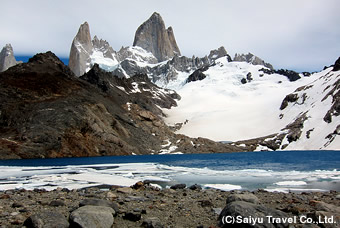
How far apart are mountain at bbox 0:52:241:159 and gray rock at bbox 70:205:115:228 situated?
273 feet

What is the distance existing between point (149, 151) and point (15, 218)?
109227 millimetres

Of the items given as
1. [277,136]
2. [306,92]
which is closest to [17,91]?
[277,136]

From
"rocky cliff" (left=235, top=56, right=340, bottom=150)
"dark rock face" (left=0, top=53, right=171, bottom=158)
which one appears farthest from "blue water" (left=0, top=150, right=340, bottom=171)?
"rocky cliff" (left=235, top=56, right=340, bottom=150)

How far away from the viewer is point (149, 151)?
398 ft

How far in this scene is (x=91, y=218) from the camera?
37.3 feet

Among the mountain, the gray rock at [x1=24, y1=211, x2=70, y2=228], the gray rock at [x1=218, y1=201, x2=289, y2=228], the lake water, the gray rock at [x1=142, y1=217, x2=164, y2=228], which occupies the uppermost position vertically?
the mountain

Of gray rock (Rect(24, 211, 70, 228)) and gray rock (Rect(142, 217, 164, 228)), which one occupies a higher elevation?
gray rock (Rect(24, 211, 70, 228))

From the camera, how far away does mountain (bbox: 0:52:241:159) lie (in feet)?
302

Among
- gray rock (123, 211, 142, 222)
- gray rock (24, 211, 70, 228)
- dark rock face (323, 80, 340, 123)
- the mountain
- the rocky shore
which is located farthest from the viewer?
dark rock face (323, 80, 340, 123)

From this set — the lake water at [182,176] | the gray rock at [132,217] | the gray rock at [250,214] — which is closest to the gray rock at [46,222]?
the gray rock at [132,217]

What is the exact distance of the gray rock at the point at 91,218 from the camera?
11000 mm

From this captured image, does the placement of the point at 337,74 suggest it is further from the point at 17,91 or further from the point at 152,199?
the point at 152,199

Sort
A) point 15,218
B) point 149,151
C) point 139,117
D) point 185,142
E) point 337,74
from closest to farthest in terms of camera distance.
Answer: point 15,218 → point 149,151 → point 185,142 → point 139,117 → point 337,74

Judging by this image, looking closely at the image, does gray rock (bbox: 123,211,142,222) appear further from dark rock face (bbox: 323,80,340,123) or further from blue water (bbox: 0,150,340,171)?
dark rock face (bbox: 323,80,340,123)
